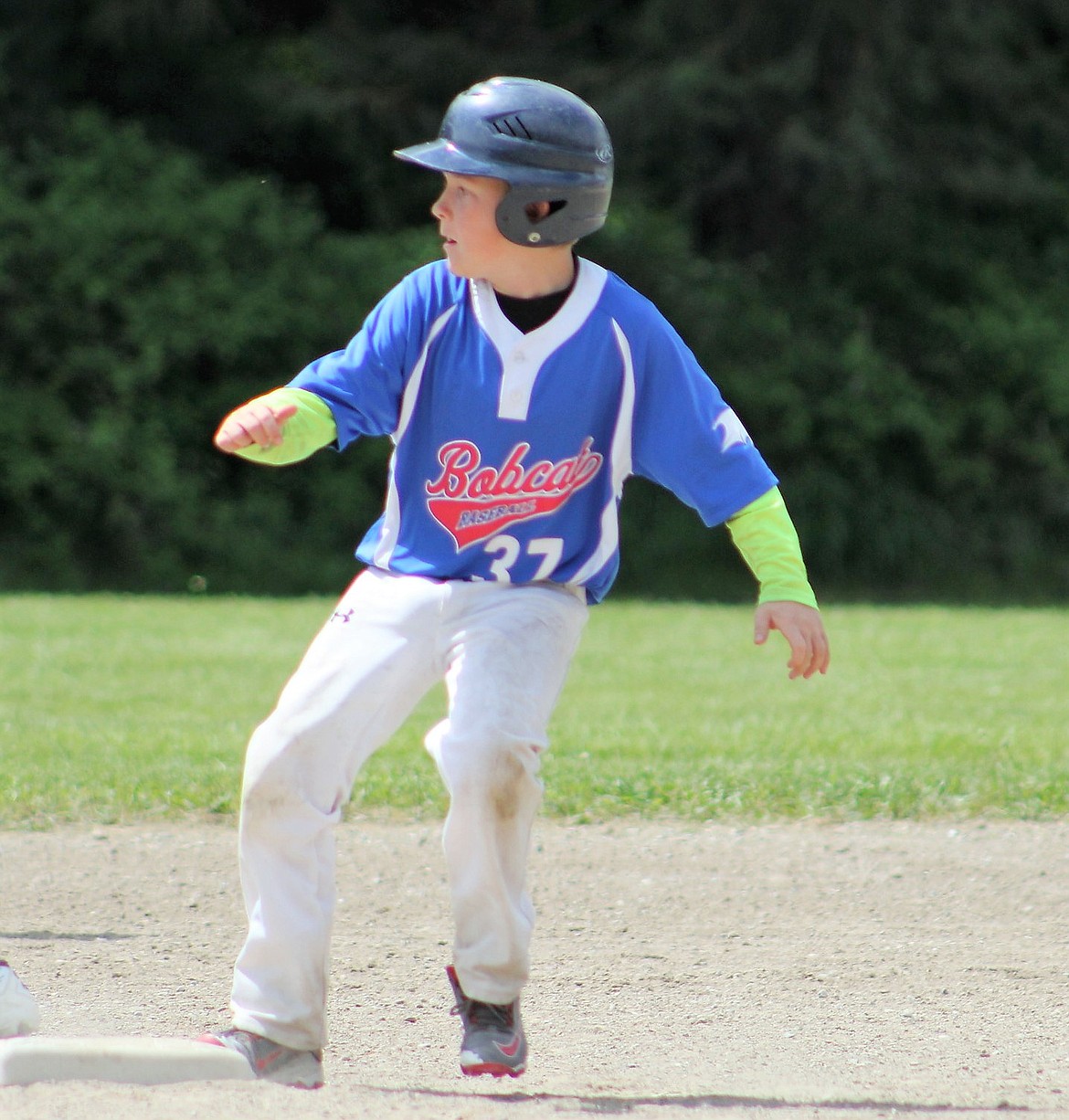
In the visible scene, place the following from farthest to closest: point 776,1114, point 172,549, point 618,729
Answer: point 172,549, point 618,729, point 776,1114

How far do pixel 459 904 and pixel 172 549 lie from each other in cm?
1296

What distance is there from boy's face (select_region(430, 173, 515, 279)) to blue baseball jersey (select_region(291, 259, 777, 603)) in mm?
71

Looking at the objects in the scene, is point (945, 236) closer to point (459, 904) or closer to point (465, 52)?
point (465, 52)

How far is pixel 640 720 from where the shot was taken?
809 centimetres

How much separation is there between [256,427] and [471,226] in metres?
0.62

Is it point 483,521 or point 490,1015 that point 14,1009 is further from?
point 483,521

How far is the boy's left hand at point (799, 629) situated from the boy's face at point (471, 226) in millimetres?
892

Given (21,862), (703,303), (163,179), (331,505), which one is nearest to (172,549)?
(331,505)

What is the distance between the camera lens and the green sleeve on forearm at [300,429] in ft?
10.9

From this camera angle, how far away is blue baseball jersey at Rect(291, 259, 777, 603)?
11.3ft

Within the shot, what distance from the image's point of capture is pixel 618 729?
7727mm

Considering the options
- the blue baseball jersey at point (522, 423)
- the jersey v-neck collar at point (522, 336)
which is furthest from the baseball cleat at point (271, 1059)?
the jersey v-neck collar at point (522, 336)

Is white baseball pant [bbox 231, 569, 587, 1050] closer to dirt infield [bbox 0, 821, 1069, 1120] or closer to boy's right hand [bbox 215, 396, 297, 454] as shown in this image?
dirt infield [bbox 0, 821, 1069, 1120]

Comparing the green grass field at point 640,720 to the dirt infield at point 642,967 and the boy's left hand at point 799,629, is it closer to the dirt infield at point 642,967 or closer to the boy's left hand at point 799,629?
the dirt infield at point 642,967
